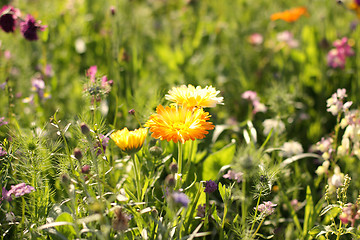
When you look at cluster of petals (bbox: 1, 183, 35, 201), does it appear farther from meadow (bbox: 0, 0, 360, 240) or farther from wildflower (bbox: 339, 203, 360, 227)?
wildflower (bbox: 339, 203, 360, 227)

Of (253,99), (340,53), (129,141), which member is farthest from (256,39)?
(129,141)

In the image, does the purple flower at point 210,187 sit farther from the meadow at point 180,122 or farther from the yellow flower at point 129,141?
the yellow flower at point 129,141

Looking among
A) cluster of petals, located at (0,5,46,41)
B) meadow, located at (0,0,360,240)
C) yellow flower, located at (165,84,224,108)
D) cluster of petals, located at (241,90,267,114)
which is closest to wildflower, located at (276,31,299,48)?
meadow, located at (0,0,360,240)

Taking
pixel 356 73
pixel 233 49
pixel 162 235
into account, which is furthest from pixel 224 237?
pixel 233 49

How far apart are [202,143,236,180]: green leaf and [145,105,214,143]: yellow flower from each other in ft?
1.11

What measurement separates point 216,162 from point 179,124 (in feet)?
1.18

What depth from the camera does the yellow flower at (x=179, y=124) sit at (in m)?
1.02

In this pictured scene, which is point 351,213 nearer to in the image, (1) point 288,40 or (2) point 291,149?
(2) point 291,149

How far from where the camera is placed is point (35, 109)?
182 centimetres

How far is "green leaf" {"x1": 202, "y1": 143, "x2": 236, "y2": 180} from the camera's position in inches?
54.3

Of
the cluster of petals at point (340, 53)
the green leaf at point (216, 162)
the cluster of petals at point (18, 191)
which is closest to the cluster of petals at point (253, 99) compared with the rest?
the green leaf at point (216, 162)

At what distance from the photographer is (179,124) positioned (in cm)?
109

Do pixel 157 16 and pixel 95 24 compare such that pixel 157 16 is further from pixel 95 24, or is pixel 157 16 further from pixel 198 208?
pixel 198 208

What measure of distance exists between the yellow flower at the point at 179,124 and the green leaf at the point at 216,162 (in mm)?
339
